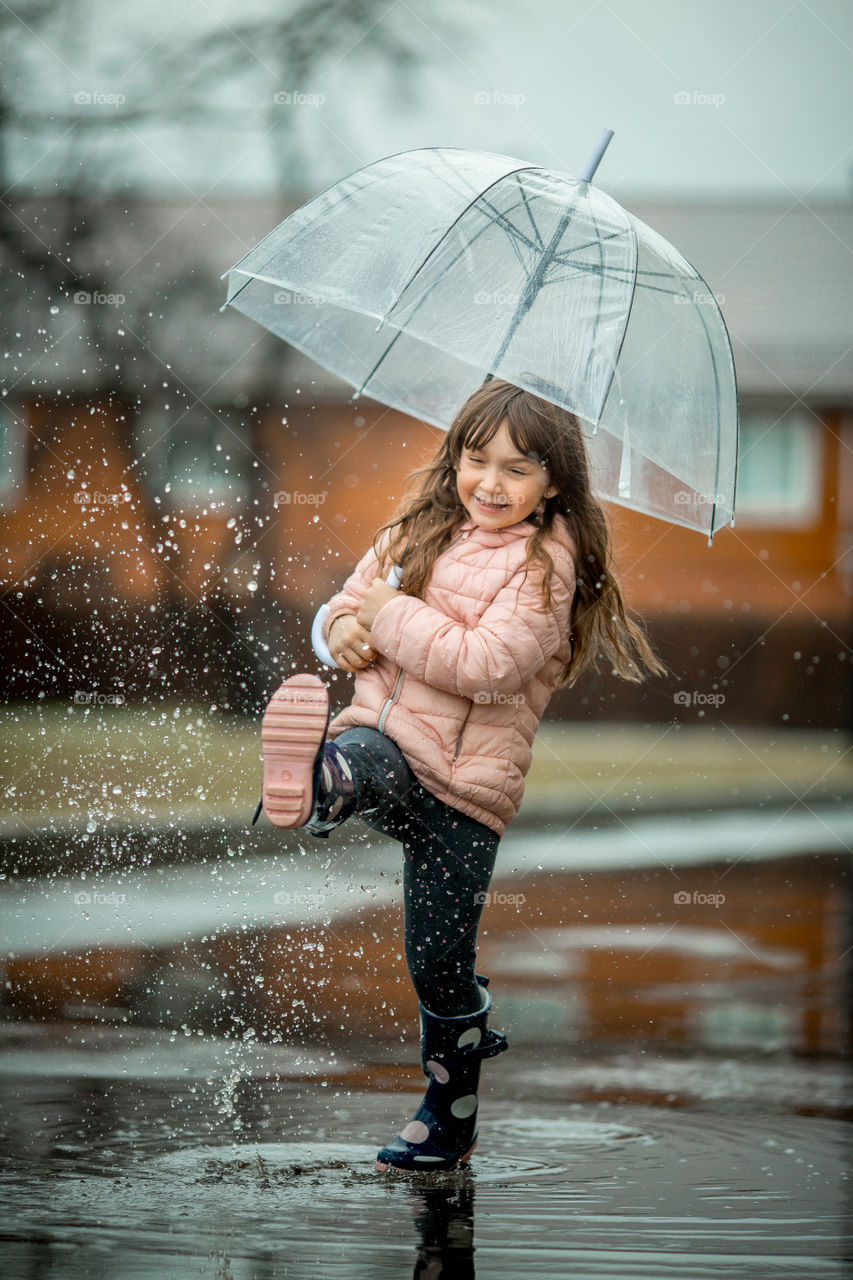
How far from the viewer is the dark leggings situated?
304cm

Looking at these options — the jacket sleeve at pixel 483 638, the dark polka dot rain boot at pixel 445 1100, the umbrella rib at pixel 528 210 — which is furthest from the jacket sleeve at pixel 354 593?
the dark polka dot rain boot at pixel 445 1100

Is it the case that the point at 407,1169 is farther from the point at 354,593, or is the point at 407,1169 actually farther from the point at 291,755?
the point at 354,593

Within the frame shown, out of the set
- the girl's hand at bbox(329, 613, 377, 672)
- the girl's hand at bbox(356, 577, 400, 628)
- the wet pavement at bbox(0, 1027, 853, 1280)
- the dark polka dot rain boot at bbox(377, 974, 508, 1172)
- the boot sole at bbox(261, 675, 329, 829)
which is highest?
the girl's hand at bbox(356, 577, 400, 628)

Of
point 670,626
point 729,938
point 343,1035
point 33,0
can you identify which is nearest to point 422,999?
point 343,1035

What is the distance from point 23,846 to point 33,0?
207 inches

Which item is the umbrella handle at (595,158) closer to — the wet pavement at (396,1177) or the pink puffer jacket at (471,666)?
the pink puffer jacket at (471,666)

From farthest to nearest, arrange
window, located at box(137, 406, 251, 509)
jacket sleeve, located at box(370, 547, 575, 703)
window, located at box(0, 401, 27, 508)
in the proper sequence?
1. window, located at box(0, 401, 27, 508)
2. window, located at box(137, 406, 251, 509)
3. jacket sleeve, located at box(370, 547, 575, 703)

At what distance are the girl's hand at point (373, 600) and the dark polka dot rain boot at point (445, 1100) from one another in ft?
2.80

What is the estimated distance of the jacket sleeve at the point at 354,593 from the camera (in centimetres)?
316

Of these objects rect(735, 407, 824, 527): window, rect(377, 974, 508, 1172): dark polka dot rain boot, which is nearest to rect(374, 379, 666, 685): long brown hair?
rect(377, 974, 508, 1172): dark polka dot rain boot

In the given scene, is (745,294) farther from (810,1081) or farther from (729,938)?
(810,1081)

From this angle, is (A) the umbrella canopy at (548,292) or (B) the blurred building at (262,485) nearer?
(A) the umbrella canopy at (548,292)

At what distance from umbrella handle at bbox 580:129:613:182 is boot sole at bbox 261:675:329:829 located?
4.43ft

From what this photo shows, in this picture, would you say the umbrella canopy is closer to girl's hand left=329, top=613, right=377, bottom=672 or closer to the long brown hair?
the long brown hair
